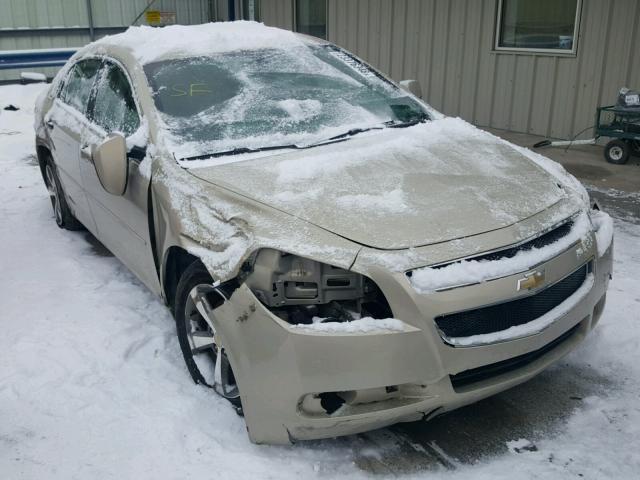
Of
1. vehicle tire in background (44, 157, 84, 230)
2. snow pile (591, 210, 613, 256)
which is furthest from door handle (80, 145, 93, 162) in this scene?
snow pile (591, 210, 613, 256)

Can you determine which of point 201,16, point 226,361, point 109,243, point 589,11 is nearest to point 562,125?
point 589,11

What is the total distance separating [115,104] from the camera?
162 inches

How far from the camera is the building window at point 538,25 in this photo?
824 cm

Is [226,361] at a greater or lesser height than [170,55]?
lesser

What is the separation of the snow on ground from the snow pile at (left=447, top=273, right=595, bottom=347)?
56 cm

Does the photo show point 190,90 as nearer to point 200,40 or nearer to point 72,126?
point 200,40

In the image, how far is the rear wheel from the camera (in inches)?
115

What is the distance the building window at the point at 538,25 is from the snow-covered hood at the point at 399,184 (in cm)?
538

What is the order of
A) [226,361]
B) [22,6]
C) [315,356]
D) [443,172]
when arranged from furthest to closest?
[22,6], [443,172], [226,361], [315,356]

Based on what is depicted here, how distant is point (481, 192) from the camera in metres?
3.00

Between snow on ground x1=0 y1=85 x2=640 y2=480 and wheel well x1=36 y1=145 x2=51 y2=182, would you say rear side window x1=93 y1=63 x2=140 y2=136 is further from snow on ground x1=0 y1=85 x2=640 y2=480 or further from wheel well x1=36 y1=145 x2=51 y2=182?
wheel well x1=36 y1=145 x2=51 y2=182

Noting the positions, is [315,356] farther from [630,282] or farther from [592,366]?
[630,282]

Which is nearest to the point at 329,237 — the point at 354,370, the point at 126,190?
the point at 354,370

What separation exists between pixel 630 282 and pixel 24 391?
3666 millimetres
